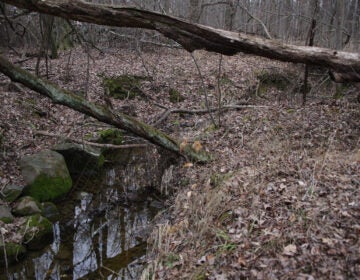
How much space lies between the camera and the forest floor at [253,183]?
3.84 meters

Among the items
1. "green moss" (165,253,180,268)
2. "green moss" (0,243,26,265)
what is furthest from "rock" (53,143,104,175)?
"green moss" (165,253,180,268)

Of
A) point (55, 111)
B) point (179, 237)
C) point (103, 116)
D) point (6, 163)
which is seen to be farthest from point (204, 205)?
point (55, 111)

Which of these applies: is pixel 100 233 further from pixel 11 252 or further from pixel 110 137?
pixel 110 137

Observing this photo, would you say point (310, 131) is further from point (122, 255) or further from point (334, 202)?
point (122, 255)

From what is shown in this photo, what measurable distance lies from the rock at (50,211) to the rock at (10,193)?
→ 0.50 metres

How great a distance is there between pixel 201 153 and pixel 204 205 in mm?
2071

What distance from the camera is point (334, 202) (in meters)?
4.36

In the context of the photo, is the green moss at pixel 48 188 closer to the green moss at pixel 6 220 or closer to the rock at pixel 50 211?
the rock at pixel 50 211

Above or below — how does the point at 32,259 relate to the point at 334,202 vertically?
below

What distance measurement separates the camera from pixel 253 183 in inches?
214

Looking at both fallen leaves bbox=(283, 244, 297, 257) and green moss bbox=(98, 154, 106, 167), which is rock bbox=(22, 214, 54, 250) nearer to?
green moss bbox=(98, 154, 106, 167)

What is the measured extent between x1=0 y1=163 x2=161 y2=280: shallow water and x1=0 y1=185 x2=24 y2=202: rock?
36.4 inches

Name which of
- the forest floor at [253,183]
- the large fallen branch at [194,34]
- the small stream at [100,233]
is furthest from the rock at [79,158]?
the large fallen branch at [194,34]

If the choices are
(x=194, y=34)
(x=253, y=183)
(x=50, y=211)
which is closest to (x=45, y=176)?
(x=50, y=211)
